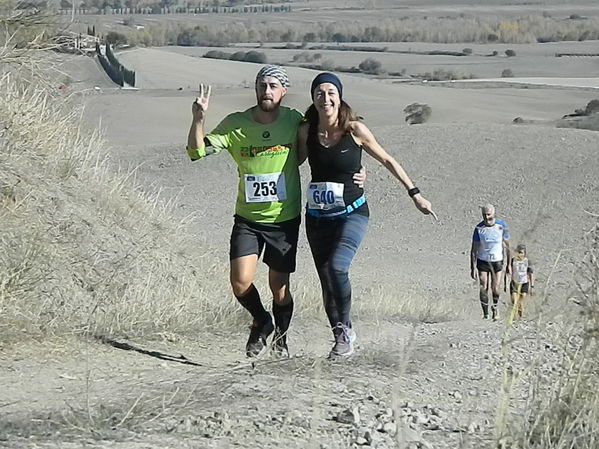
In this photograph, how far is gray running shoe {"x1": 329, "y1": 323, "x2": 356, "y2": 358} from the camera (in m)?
7.85

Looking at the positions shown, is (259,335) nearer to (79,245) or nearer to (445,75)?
(79,245)

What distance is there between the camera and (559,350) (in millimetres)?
6590

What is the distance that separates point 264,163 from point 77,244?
3.19 m

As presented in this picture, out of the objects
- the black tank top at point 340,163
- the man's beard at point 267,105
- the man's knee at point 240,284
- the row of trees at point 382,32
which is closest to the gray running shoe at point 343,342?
the man's knee at point 240,284

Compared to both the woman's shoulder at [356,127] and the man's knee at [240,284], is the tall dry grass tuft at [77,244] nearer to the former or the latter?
the man's knee at [240,284]

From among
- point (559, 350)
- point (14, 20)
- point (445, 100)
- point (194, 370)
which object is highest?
point (14, 20)

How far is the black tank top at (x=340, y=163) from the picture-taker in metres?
7.87

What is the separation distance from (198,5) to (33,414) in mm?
189931

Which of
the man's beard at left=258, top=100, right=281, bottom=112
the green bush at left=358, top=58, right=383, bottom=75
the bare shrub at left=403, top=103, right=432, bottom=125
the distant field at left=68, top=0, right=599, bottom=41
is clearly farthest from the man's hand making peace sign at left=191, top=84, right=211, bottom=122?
the distant field at left=68, top=0, right=599, bottom=41

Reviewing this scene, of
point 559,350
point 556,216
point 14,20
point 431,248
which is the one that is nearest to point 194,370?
point 559,350

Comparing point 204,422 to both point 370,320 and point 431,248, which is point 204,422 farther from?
point 431,248

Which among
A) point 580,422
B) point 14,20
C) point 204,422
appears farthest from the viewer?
point 14,20

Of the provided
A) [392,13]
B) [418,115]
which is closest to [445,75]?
[418,115]

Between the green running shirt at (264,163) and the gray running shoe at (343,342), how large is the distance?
0.81 m
